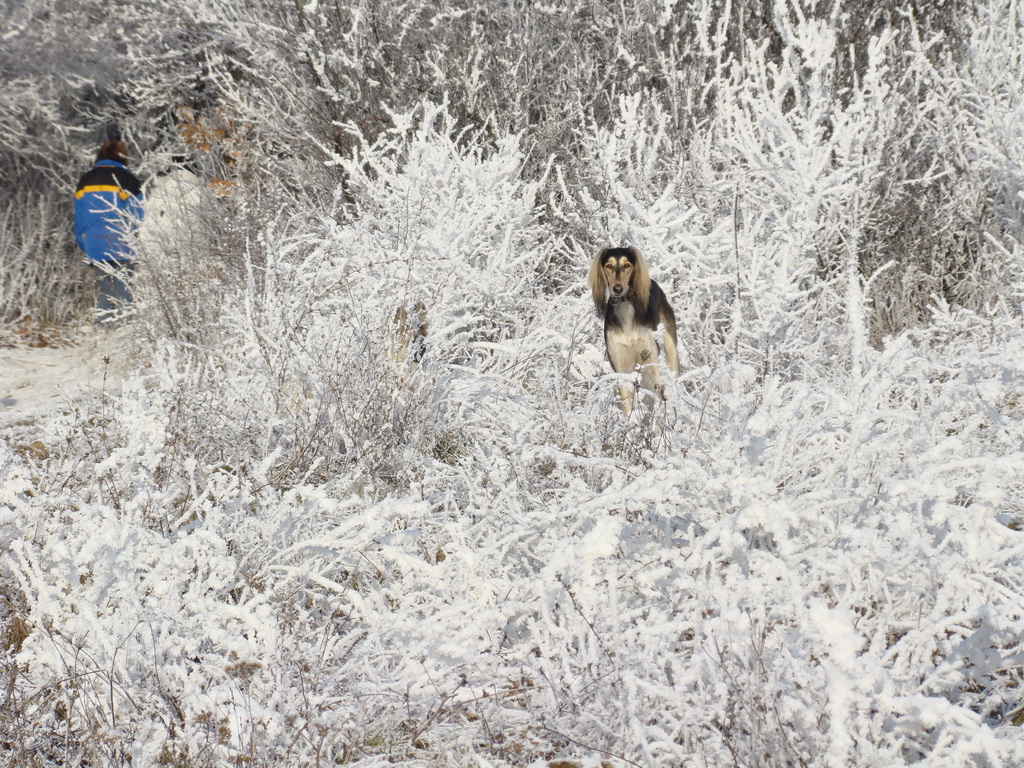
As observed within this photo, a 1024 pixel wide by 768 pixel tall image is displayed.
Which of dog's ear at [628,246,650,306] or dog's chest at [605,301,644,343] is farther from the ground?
dog's ear at [628,246,650,306]

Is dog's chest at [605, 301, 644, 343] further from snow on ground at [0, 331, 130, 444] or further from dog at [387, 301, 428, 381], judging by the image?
snow on ground at [0, 331, 130, 444]

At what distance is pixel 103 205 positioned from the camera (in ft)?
26.8

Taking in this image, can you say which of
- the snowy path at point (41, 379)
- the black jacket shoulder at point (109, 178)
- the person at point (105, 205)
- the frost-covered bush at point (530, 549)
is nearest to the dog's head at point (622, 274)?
the frost-covered bush at point (530, 549)

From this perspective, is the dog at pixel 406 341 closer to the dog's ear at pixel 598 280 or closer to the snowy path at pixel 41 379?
the dog's ear at pixel 598 280

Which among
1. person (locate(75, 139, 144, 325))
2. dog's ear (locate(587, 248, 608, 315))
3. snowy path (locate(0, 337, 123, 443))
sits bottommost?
snowy path (locate(0, 337, 123, 443))

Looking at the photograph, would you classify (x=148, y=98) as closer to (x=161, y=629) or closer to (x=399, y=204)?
(x=399, y=204)

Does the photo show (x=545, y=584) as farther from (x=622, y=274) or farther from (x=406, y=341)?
(x=406, y=341)

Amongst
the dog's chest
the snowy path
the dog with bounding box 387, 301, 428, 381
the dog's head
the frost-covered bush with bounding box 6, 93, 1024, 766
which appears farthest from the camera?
the snowy path

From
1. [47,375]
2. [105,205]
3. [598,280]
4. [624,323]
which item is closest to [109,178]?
[105,205]

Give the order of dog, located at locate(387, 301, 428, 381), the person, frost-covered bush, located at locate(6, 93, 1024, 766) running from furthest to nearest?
the person, dog, located at locate(387, 301, 428, 381), frost-covered bush, located at locate(6, 93, 1024, 766)

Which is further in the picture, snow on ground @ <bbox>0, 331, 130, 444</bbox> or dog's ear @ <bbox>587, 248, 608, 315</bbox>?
snow on ground @ <bbox>0, 331, 130, 444</bbox>

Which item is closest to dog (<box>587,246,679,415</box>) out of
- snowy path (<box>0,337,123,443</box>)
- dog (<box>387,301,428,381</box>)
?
dog (<box>387,301,428,381</box>)

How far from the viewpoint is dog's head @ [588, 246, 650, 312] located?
3.75 metres

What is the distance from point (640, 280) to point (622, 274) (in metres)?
0.10
